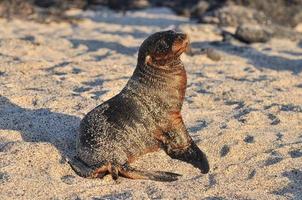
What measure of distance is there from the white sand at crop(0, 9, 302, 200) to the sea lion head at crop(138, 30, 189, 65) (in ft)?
2.45

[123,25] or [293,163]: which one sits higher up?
[293,163]

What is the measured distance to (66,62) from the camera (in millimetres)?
8039

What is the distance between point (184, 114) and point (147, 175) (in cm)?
167

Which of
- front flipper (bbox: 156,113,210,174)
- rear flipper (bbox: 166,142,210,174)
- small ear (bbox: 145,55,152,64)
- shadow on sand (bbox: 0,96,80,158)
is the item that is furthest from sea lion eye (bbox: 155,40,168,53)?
shadow on sand (bbox: 0,96,80,158)

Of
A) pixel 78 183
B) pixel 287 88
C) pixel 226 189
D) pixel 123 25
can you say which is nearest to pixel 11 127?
pixel 78 183

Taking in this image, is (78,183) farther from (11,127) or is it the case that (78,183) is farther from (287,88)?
(287,88)

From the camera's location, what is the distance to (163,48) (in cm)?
471

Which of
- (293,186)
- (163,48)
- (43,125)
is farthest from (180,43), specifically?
(43,125)

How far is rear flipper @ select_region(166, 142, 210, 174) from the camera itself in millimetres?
4645

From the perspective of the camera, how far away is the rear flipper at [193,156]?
4.64 meters

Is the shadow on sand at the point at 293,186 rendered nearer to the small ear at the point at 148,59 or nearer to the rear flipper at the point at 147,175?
the rear flipper at the point at 147,175

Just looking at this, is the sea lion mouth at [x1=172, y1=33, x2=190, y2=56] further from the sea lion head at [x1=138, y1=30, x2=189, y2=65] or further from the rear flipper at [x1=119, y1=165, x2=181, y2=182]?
the rear flipper at [x1=119, y1=165, x2=181, y2=182]

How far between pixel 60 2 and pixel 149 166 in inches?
349

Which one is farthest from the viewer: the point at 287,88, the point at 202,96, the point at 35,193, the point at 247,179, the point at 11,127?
the point at 287,88
